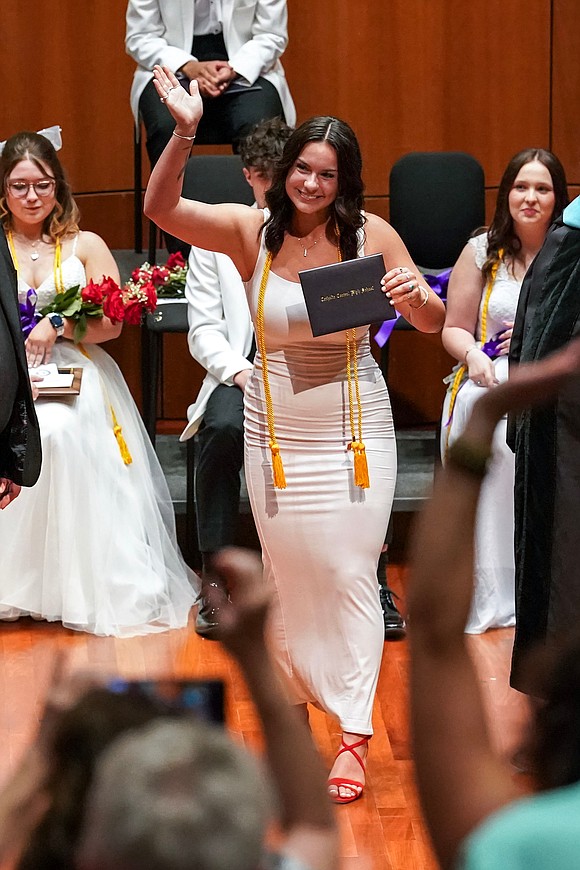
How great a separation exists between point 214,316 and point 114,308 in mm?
403

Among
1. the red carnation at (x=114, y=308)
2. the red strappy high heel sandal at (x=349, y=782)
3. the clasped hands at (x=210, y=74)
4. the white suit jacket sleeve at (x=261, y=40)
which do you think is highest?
the white suit jacket sleeve at (x=261, y=40)

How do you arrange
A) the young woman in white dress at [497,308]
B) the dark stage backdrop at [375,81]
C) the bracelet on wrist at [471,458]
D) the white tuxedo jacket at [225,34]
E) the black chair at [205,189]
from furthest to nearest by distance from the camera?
the dark stage backdrop at [375,81]
the white tuxedo jacket at [225,34]
the black chair at [205,189]
the young woman in white dress at [497,308]
the bracelet on wrist at [471,458]

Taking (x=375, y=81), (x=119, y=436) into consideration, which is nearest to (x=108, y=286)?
(x=119, y=436)

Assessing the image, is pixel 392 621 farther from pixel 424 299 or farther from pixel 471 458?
pixel 471 458

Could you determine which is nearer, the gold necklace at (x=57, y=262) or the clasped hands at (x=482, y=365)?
the clasped hands at (x=482, y=365)

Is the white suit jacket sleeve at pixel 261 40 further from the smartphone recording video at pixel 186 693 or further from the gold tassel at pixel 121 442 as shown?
the smartphone recording video at pixel 186 693

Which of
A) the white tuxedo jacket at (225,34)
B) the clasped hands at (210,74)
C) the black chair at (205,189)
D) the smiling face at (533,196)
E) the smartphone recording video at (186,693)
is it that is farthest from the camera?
the white tuxedo jacket at (225,34)

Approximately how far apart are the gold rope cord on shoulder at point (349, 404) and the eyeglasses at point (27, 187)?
1851 mm

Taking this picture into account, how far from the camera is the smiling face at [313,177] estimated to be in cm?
363

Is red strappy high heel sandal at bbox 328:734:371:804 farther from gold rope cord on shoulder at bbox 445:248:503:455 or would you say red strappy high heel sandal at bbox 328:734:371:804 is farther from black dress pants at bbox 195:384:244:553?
gold rope cord on shoulder at bbox 445:248:503:455

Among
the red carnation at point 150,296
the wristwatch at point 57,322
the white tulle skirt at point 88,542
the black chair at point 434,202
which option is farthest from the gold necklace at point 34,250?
the black chair at point 434,202

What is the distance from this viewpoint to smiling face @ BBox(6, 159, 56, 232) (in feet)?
17.2

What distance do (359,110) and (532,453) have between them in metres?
3.91

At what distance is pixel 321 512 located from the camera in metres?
3.68
